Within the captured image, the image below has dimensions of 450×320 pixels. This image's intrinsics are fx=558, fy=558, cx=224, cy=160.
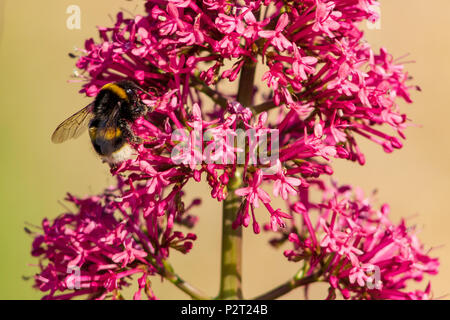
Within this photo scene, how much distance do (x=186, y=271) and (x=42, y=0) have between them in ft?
21.1

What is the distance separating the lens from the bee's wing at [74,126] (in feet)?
12.4

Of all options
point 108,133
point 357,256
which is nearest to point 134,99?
point 108,133

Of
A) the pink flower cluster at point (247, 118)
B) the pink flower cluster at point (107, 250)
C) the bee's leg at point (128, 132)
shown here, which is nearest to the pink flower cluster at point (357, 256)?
the pink flower cluster at point (247, 118)

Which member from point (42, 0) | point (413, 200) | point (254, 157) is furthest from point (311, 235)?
point (42, 0)

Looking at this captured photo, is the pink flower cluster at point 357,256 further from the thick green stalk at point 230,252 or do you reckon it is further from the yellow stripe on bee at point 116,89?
the yellow stripe on bee at point 116,89

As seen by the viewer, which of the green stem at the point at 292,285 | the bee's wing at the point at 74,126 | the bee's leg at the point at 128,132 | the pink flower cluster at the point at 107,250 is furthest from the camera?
the green stem at the point at 292,285

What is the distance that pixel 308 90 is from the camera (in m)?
3.61

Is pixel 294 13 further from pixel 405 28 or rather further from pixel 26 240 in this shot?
pixel 405 28

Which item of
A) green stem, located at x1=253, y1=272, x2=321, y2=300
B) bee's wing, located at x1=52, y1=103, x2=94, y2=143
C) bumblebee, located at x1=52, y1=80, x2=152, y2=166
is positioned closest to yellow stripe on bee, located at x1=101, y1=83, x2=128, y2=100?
bumblebee, located at x1=52, y1=80, x2=152, y2=166

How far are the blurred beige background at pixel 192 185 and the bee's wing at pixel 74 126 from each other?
18.1 feet

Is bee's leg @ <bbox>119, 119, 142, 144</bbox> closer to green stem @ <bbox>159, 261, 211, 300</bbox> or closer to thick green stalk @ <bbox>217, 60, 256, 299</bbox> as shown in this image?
thick green stalk @ <bbox>217, 60, 256, 299</bbox>

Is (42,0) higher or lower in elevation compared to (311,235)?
higher

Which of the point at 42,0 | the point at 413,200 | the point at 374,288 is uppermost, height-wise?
the point at 42,0

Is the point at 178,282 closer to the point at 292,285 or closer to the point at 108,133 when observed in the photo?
the point at 292,285
